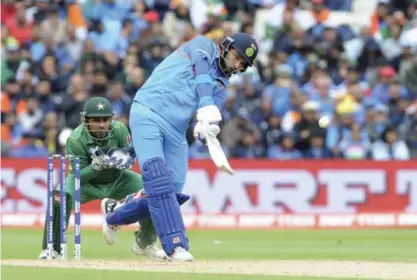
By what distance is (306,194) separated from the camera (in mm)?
19109

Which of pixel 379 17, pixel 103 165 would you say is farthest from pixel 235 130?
pixel 103 165

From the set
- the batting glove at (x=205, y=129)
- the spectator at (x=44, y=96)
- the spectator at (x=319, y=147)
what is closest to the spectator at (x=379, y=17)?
the spectator at (x=319, y=147)

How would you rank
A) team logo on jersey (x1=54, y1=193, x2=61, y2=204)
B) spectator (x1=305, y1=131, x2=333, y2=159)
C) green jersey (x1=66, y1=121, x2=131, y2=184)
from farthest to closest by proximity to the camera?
spectator (x1=305, y1=131, x2=333, y2=159) → green jersey (x1=66, y1=121, x2=131, y2=184) → team logo on jersey (x1=54, y1=193, x2=61, y2=204)

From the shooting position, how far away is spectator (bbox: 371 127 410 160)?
1939 cm

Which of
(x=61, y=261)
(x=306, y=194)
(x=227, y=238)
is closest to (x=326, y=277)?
(x=61, y=261)

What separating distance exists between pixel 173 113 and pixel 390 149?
30.0 ft

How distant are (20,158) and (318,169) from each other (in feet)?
15.0

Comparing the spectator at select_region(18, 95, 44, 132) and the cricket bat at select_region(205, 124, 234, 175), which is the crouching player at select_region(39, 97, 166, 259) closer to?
the cricket bat at select_region(205, 124, 234, 175)

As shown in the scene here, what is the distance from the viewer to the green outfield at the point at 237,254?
31.3ft

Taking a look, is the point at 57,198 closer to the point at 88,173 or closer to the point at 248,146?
the point at 88,173

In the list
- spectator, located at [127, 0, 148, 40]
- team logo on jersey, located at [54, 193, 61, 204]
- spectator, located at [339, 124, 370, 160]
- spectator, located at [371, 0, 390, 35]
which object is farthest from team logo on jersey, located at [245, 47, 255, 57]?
spectator, located at [371, 0, 390, 35]

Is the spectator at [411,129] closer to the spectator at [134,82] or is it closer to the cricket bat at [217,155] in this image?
the spectator at [134,82]

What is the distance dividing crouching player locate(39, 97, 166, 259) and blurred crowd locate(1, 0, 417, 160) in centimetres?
632

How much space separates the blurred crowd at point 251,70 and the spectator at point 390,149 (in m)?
0.02
